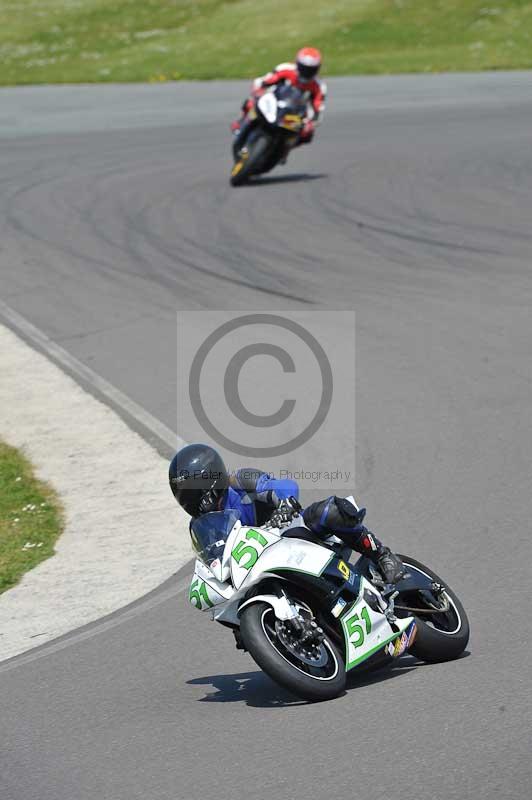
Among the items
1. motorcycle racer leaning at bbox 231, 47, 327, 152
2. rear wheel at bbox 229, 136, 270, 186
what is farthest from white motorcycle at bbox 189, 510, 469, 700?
motorcycle racer leaning at bbox 231, 47, 327, 152

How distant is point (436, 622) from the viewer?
6.86 m

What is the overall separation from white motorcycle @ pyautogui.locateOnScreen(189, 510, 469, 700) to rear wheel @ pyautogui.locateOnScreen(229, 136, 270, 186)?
570 inches

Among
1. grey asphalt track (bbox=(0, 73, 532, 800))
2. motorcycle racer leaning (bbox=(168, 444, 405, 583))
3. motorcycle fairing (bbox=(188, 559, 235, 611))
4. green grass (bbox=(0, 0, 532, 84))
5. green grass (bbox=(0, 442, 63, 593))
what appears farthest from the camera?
green grass (bbox=(0, 0, 532, 84))

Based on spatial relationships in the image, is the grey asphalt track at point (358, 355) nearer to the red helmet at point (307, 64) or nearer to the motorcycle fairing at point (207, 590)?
the motorcycle fairing at point (207, 590)

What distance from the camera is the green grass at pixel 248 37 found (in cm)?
3466

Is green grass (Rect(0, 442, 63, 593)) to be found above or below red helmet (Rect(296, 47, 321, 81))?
below

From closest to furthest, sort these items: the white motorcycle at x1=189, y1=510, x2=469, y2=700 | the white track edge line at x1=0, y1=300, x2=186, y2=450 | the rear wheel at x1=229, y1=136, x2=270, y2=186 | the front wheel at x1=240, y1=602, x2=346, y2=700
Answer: the front wheel at x1=240, y1=602, x2=346, y2=700
the white motorcycle at x1=189, y1=510, x2=469, y2=700
the white track edge line at x1=0, y1=300, x2=186, y2=450
the rear wheel at x1=229, y1=136, x2=270, y2=186

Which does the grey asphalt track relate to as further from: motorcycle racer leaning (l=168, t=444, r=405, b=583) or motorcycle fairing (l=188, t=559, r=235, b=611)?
motorcycle racer leaning (l=168, t=444, r=405, b=583)

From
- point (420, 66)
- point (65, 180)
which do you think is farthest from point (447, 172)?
point (420, 66)

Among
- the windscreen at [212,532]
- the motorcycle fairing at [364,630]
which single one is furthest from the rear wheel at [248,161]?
the motorcycle fairing at [364,630]

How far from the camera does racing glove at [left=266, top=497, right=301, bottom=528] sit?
6.33 m

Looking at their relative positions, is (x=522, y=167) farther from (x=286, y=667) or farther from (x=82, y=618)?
(x=286, y=667)

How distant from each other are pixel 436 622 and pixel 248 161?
14502 mm

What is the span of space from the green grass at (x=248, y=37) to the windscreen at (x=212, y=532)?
28.0 m
